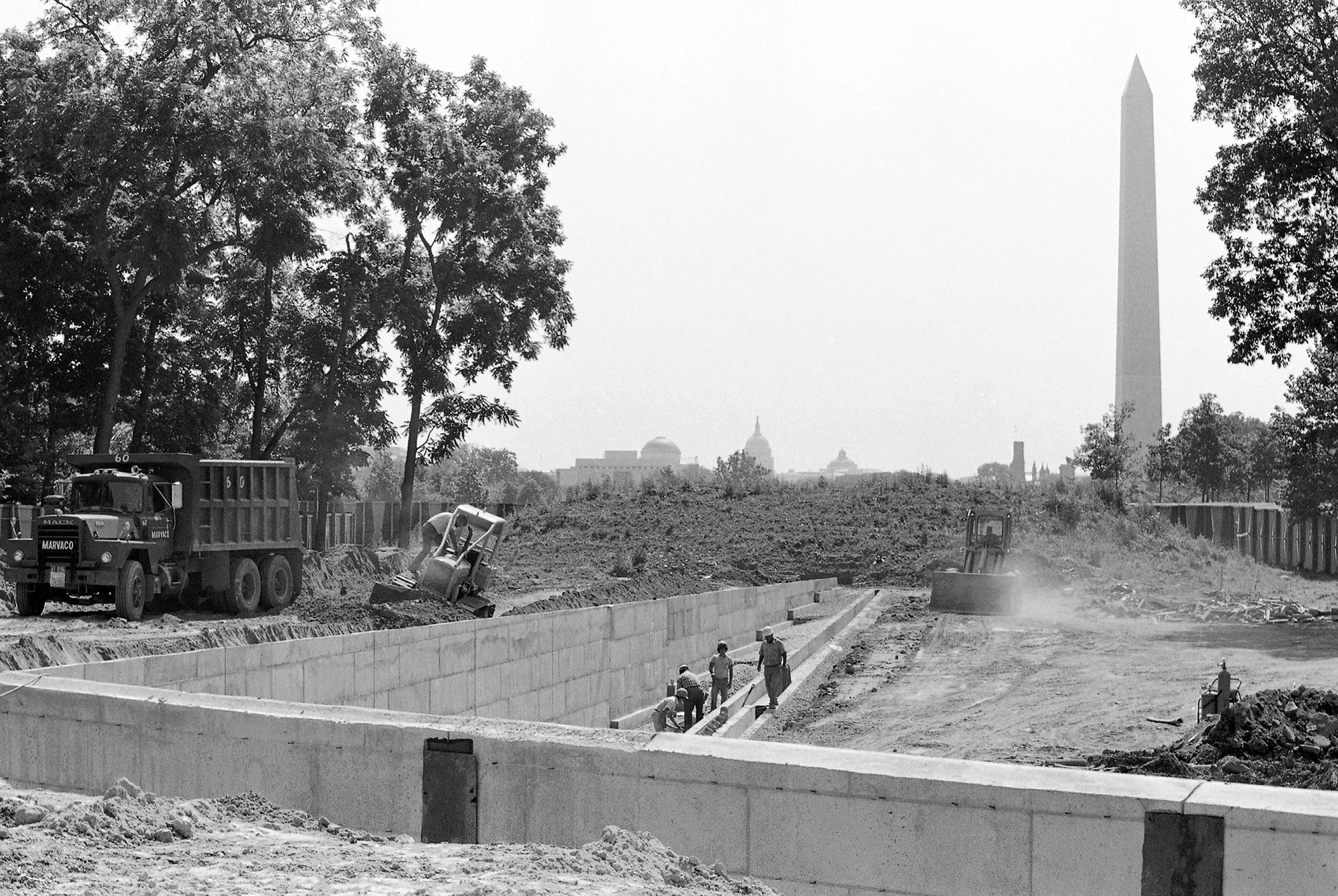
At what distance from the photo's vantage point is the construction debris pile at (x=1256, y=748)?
12.4 meters

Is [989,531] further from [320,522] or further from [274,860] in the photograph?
[274,860]

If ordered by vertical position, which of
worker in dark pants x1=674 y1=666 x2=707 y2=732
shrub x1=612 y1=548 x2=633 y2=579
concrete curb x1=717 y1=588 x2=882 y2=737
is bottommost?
concrete curb x1=717 y1=588 x2=882 y2=737

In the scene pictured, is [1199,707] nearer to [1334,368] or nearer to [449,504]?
[1334,368]

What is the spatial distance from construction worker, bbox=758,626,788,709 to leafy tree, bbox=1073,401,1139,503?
5016 cm

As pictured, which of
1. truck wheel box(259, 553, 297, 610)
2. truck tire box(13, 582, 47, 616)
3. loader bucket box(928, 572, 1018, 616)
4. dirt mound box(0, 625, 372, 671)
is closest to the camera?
dirt mound box(0, 625, 372, 671)

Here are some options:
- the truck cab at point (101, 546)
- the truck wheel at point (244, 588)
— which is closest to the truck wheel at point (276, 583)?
the truck wheel at point (244, 588)

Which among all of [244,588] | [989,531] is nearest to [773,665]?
[244,588]

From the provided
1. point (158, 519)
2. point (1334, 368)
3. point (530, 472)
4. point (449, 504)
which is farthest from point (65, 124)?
point (530, 472)

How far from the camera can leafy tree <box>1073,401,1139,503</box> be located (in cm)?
6806

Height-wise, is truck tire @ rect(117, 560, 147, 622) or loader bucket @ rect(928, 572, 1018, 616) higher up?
truck tire @ rect(117, 560, 147, 622)

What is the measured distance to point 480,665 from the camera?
16312 mm

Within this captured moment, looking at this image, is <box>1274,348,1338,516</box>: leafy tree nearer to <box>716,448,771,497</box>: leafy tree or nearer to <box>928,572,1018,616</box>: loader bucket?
<box>928,572,1018,616</box>: loader bucket

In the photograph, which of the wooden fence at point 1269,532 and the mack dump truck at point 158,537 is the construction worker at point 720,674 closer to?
the mack dump truck at point 158,537

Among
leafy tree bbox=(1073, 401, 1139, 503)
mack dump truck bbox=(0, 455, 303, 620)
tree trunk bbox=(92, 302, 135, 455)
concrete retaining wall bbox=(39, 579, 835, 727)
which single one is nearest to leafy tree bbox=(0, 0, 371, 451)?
tree trunk bbox=(92, 302, 135, 455)
